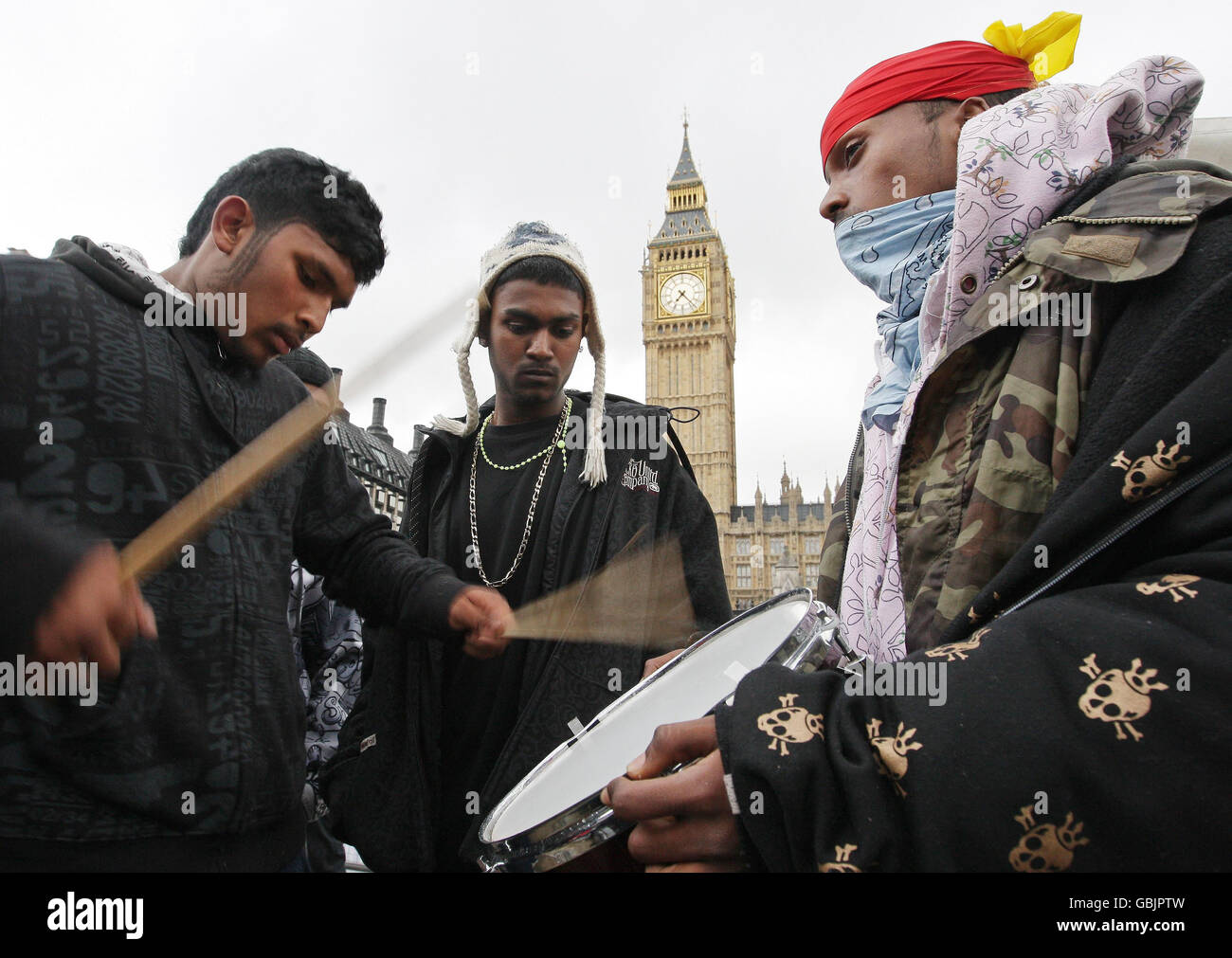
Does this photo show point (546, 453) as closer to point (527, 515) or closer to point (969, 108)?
point (527, 515)

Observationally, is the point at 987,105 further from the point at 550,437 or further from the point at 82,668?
the point at 82,668

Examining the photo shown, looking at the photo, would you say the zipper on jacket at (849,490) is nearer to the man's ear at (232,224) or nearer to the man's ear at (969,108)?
the man's ear at (969,108)

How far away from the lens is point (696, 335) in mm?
61688

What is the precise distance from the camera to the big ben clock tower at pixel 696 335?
60406mm

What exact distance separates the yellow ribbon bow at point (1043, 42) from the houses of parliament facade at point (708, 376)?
56998 millimetres

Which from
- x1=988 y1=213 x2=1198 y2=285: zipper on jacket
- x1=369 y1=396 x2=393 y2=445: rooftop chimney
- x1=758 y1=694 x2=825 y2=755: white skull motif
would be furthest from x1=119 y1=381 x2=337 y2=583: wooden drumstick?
x1=369 y1=396 x2=393 y2=445: rooftop chimney

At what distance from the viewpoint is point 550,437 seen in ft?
8.74

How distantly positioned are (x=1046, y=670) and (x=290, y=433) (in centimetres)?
172

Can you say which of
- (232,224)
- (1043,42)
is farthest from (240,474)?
(1043,42)

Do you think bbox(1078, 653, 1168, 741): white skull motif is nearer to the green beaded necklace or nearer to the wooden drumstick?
the wooden drumstick

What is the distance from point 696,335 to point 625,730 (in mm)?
62106

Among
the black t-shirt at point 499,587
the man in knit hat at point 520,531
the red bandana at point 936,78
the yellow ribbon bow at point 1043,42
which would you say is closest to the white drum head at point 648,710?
the man in knit hat at point 520,531

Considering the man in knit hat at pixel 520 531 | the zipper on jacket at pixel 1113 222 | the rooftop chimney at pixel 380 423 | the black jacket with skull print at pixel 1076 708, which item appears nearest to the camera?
the black jacket with skull print at pixel 1076 708

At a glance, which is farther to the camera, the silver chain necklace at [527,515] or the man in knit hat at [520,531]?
the silver chain necklace at [527,515]
